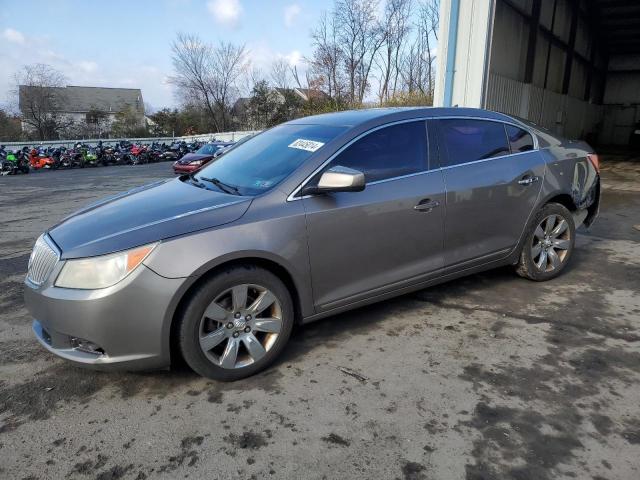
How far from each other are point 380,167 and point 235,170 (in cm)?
112

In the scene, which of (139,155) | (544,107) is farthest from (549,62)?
(139,155)

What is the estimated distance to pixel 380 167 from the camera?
325 cm

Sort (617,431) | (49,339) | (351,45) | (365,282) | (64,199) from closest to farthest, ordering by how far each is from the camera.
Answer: (617,431)
(49,339)
(365,282)
(64,199)
(351,45)

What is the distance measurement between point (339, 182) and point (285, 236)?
0.48 metres

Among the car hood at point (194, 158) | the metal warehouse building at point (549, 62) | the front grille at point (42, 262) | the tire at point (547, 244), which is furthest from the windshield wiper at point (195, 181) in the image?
the car hood at point (194, 158)

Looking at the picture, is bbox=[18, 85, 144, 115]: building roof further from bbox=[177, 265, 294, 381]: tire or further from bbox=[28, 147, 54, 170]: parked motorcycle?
bbox=[177, 265, 294, 381]: tire

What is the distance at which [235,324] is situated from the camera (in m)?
2.75

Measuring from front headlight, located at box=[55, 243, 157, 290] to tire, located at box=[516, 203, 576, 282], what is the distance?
3.32m

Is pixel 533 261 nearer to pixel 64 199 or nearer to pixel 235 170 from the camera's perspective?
pixel 235 170

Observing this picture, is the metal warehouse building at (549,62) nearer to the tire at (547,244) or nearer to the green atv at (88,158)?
the tire at (547,244)

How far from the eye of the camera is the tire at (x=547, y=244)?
4168 millimetres

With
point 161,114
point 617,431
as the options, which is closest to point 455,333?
point 617,431

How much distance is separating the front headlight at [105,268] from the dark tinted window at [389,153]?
1.41 metres

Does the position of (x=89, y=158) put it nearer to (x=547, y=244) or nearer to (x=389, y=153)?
(x=389, y=153)
